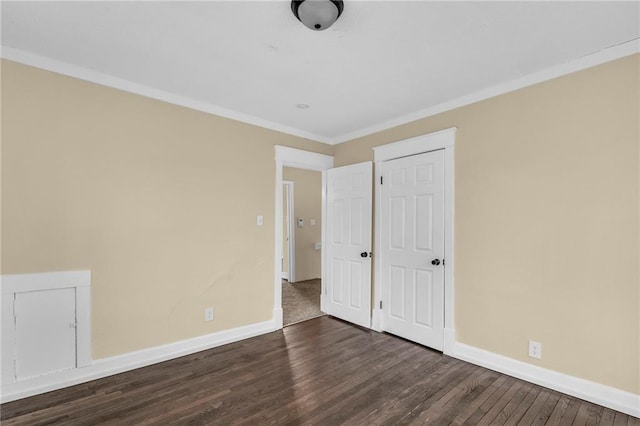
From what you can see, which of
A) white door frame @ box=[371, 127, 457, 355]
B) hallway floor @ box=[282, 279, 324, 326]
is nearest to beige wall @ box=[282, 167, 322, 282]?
hallway floor @ box=[282, 279, 324, 326]

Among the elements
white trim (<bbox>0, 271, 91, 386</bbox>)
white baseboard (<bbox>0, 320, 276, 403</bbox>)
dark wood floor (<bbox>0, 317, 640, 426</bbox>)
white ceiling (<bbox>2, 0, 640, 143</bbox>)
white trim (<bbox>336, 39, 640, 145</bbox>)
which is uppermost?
white ceiling (<bbox>2, 0, 640, 143</bbox>)

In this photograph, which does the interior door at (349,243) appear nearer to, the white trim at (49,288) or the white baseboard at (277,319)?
the white baseboard at (277,319)

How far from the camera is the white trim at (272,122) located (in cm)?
214

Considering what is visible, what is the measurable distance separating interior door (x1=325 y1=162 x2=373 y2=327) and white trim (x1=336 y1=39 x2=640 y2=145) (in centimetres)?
72

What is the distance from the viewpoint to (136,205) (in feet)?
8.80

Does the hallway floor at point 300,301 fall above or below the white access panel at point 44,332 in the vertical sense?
below

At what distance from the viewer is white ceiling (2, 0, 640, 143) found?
1.74m

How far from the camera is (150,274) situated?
2.74 meters

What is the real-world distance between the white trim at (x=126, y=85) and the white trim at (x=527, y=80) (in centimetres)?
150

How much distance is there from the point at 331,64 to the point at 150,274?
2442 mm

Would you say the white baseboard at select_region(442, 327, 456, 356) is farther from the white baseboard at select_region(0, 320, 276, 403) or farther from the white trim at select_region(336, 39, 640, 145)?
the white trim at select_region(336, 39, 640, 145)

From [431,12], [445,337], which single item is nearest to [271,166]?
[431,12]

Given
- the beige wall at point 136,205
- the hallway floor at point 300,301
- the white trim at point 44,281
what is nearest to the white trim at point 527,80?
the beige wall at point 136,205

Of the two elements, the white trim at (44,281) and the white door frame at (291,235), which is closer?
the white trim at (44,281)
